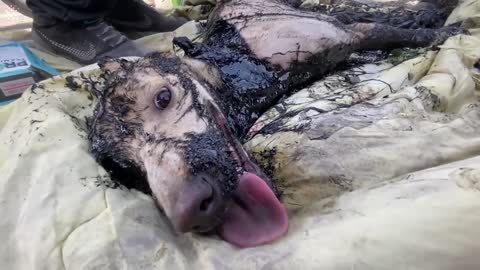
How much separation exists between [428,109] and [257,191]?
74 centimetres

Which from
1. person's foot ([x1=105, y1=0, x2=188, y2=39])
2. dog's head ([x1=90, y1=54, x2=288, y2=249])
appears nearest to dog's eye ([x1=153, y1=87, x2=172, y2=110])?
dog's head ([x1=90, y1=54, x2=288, y2=249])

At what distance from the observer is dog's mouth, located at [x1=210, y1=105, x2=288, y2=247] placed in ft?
4.35

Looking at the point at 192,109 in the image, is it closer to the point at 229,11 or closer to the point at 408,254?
the point at 408,254

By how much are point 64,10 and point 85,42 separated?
0.19 meters

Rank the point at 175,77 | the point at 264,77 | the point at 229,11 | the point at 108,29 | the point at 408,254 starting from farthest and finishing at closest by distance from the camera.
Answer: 1. the point at 108,29
2. the point at 229,11
3. the point at 264,77
4. the point at 175,77
5. the point at 408,254

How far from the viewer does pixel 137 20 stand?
3607mm

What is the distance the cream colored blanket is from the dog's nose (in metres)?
0.05

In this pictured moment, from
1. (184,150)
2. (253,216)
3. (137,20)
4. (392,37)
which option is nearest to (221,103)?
Answer: (184,150)

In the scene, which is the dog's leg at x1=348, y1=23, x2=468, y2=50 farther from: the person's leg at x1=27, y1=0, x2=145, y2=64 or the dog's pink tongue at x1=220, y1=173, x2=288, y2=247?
the dog's pink tongue at x1=220, y1=173, x2=288, y2=247

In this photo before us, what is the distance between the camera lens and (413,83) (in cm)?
213

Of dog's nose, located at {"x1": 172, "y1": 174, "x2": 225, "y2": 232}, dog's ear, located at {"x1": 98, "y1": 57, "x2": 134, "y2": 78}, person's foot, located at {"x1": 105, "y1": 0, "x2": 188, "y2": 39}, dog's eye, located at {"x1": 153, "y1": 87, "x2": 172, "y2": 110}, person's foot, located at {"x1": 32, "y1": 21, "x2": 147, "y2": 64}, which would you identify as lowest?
person's foot, located at {"x1": 105, "y1": 0, "x2": 188, "y2": 39}

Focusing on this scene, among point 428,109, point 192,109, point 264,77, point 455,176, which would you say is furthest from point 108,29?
point 455,176

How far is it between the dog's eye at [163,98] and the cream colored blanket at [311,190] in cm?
24

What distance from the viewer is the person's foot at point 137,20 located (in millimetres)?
3576
